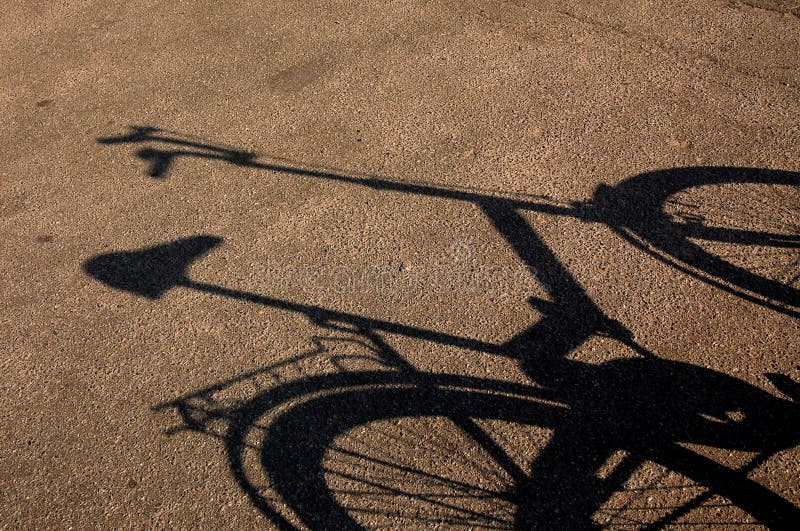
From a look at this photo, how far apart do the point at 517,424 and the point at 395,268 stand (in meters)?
1.80

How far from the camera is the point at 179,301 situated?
237 inches

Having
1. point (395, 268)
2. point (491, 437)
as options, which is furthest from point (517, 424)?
point (395, 268)

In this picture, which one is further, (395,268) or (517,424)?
(395,268)

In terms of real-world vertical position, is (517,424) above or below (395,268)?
below

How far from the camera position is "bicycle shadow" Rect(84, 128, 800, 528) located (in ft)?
15.1

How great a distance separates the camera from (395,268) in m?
6.12

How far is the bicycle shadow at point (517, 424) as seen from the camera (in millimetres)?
4594

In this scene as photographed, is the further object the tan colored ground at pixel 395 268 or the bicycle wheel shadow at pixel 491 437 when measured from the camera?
the tan colored ground at pixel 395 268

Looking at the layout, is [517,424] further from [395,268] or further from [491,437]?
[395,268]

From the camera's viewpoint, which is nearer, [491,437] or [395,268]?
[491,437]

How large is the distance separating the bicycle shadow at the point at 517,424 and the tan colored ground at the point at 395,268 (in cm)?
2

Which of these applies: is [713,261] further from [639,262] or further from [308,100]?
[308,100]

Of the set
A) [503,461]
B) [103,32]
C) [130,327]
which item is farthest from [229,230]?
Result: [103,32]

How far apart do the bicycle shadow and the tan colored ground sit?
0.06 feet
